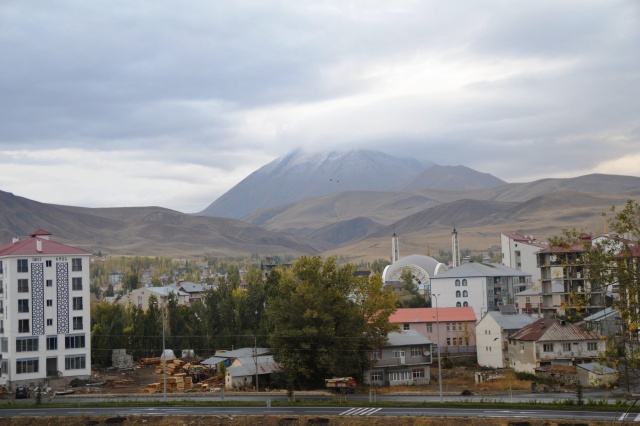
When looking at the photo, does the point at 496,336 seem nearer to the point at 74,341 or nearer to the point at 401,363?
the point at 401,363

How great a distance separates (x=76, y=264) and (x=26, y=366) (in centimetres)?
1028

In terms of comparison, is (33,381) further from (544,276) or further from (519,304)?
(519,304)

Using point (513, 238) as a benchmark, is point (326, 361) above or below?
below

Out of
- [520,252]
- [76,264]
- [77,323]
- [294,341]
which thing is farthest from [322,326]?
[520,252]

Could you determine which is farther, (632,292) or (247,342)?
(247,342)

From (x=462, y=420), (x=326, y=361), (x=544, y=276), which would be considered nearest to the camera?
(x=462, y=420)

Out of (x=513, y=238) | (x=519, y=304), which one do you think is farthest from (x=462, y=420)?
(x=513, y=238)

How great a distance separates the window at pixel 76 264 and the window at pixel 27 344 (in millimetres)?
7360

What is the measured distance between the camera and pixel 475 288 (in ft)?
361

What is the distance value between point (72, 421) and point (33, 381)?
73.0 ft

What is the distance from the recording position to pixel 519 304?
112375mm

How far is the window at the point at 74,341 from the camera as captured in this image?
72.2 metres

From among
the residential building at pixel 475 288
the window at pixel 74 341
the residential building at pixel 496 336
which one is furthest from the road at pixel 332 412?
the residential building at pixel 475 288

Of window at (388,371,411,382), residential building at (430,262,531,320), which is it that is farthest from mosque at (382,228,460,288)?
window at (388,371,411,382)
